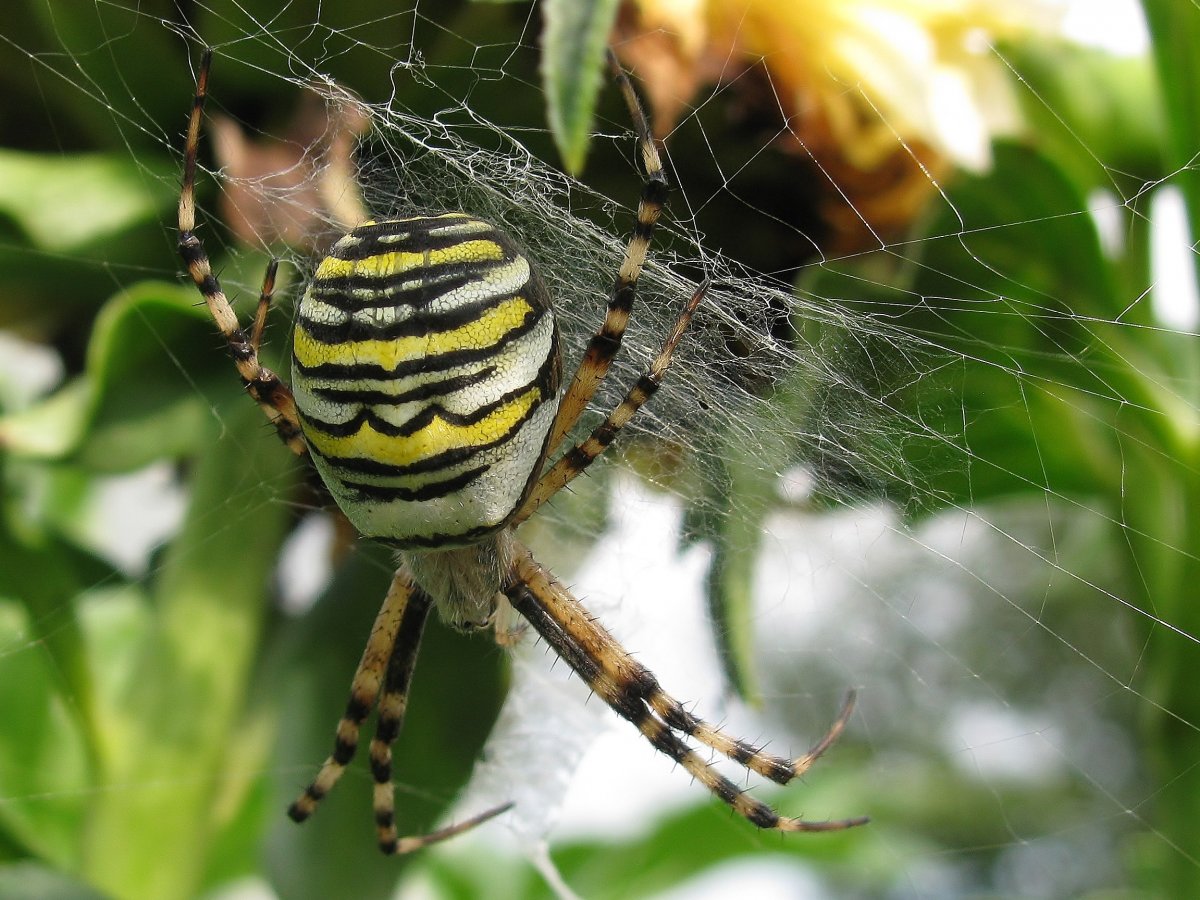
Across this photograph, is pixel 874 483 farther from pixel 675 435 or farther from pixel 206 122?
pixel 206 122

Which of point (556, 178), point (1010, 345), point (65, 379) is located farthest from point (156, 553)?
point (1010, 345)

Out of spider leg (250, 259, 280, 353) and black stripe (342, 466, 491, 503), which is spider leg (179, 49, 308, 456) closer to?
spider leg (250, 259, 280, 353)

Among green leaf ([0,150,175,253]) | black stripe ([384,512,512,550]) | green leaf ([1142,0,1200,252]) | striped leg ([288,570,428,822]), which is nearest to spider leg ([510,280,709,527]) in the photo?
black stripe ([384,512,512,550])

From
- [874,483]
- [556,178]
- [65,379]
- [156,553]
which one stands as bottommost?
[156,553]

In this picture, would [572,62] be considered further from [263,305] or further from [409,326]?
[263,305]

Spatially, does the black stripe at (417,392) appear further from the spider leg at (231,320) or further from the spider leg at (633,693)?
the spider leg at (633,693)

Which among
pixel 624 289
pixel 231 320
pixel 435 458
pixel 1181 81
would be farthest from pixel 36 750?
pixel 1181 81

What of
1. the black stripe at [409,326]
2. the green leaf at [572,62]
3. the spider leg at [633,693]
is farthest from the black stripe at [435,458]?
the spider leg at [633,693]
